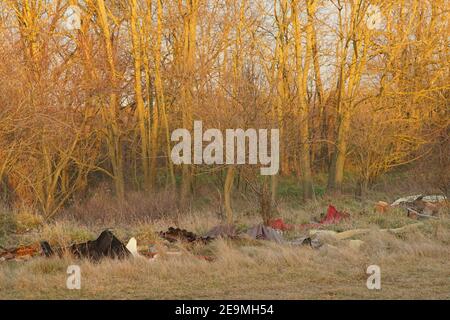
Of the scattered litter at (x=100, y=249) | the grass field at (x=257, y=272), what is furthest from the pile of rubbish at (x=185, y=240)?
the grass field at (x=257, y=272)

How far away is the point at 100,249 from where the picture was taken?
9836 millimetres

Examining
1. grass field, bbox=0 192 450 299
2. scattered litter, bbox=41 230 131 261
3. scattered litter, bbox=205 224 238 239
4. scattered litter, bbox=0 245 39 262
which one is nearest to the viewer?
grass field, bbox=0 192 450 299

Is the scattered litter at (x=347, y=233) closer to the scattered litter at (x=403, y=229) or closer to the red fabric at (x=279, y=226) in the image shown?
the scattered litter at (x=403, y=229)

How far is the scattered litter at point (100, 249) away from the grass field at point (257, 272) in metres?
0.37

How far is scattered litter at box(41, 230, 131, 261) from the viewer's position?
31.6ft

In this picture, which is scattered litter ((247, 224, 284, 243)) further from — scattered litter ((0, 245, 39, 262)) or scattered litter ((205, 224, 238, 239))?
scattered litter ((0, 245, 39, 262))

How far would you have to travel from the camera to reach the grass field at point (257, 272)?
7.57 m

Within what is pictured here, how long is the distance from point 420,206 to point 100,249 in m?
9.42

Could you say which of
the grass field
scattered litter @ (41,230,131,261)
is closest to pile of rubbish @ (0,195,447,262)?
scattered litter @ (41,230,131,261)

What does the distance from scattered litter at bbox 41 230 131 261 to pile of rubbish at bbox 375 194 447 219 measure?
7596 millimetres

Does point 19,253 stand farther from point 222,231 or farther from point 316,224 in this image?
point 316,224

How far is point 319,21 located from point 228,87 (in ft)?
19.6

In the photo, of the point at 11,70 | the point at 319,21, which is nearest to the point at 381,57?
the point at 319,21

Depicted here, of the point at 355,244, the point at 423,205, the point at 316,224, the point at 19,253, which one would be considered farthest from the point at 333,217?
the point at 19,253
